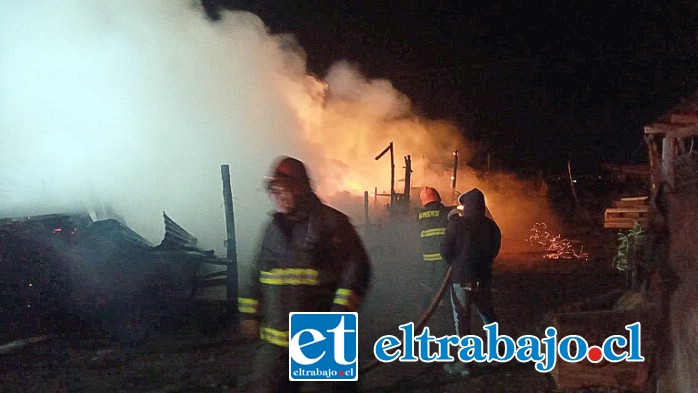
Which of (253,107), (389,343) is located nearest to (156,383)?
(389,343)

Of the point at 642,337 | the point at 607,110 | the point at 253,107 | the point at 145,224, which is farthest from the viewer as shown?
the point at 607,110

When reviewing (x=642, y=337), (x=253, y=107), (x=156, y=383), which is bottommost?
(x=156, y=383)

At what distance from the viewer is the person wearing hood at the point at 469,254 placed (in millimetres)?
4875

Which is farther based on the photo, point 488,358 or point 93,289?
point 93,289

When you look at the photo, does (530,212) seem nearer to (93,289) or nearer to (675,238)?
(93,289)

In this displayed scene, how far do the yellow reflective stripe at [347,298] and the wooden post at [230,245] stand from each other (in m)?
4.70

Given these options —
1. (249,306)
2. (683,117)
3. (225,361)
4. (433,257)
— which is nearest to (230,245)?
(225,361)

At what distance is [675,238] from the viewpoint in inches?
130

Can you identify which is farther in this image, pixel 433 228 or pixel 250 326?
pixel 433 228

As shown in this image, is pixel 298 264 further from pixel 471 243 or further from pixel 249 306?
pixel 471 243

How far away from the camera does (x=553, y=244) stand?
15.6m

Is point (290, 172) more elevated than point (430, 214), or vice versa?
point (290, 172)

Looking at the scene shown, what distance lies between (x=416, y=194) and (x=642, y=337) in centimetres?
2008

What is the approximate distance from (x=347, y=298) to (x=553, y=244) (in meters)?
13.9
